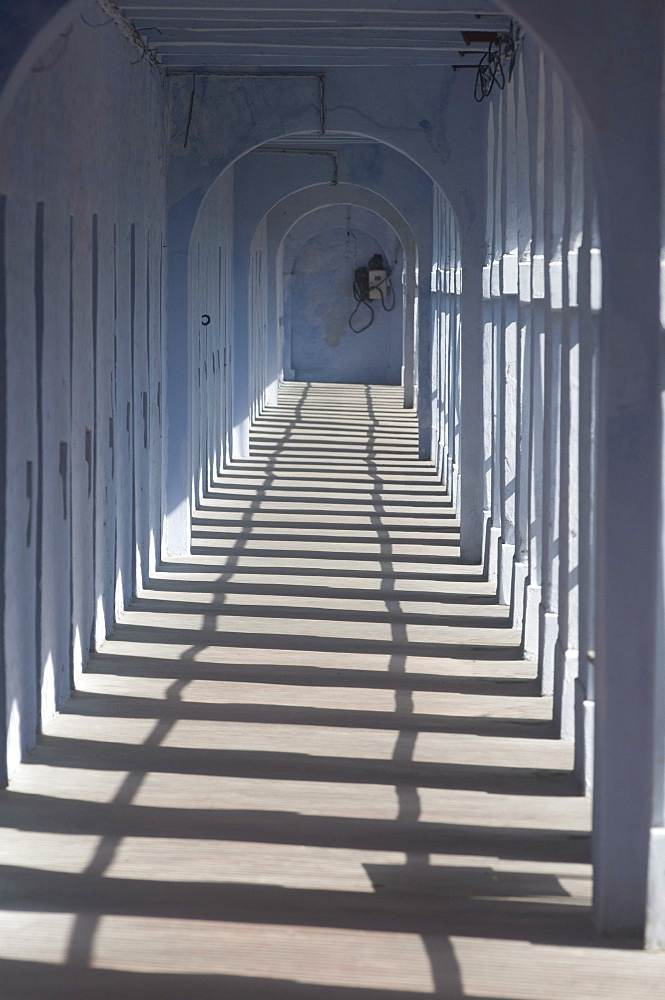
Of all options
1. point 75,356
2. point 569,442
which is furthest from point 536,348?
point 75,356

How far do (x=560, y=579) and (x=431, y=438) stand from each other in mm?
9782

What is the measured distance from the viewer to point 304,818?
4695 millimetres

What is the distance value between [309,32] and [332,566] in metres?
3.61

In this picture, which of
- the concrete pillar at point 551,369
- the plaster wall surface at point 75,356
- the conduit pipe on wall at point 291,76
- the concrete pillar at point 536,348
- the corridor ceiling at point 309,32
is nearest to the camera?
the plaster wall surface at point 75,356

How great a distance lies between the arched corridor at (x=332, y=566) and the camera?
3678 millimetres

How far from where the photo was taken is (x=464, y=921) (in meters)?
3.92

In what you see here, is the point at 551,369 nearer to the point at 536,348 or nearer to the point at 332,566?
the point at 536,348

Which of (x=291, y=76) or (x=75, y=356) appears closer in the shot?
(x=75, y=356)

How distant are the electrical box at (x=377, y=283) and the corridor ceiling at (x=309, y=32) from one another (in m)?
18.7

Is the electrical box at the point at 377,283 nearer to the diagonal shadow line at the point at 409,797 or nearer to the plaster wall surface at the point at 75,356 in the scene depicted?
the diagonal shadow line at the point at 409,797

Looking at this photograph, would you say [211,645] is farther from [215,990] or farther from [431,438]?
[431,438]

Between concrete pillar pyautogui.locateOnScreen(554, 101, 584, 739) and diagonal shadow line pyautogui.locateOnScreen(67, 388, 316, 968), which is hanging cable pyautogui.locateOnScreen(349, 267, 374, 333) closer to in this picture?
diagonal shadow line pyautogui.locateOnScreen(67, 388, 316, 968)

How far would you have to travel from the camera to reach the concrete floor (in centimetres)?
363

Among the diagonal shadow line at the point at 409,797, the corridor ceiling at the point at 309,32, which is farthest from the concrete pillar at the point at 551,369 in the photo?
the corridor ceiling at the point at 309,32
